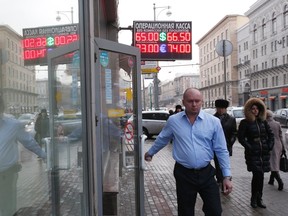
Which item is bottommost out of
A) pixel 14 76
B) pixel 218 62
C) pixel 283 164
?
pixel 283 164

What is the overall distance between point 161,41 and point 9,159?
964cm

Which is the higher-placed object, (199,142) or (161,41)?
(161,41)

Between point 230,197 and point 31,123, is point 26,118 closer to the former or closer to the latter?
point 31,123

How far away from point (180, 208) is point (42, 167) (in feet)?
5.40

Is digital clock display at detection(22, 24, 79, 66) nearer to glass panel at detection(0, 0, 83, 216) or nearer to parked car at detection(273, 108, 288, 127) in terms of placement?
glass panel at detection(0, 0, 83, 216)

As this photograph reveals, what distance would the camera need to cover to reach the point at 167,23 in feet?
40.3

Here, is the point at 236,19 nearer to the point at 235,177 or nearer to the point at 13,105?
the point at 235,177

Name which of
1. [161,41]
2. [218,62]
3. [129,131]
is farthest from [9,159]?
[218,62]

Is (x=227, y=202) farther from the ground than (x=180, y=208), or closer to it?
closer to it

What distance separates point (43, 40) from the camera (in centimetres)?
346

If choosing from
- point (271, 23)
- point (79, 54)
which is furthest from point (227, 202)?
point (271, 23)

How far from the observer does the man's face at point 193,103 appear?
4.41 meters

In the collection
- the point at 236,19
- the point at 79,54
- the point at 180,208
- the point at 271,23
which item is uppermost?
the point at 236,19

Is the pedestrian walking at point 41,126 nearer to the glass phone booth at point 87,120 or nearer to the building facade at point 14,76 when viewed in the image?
the glass phone booth at point 87,120
